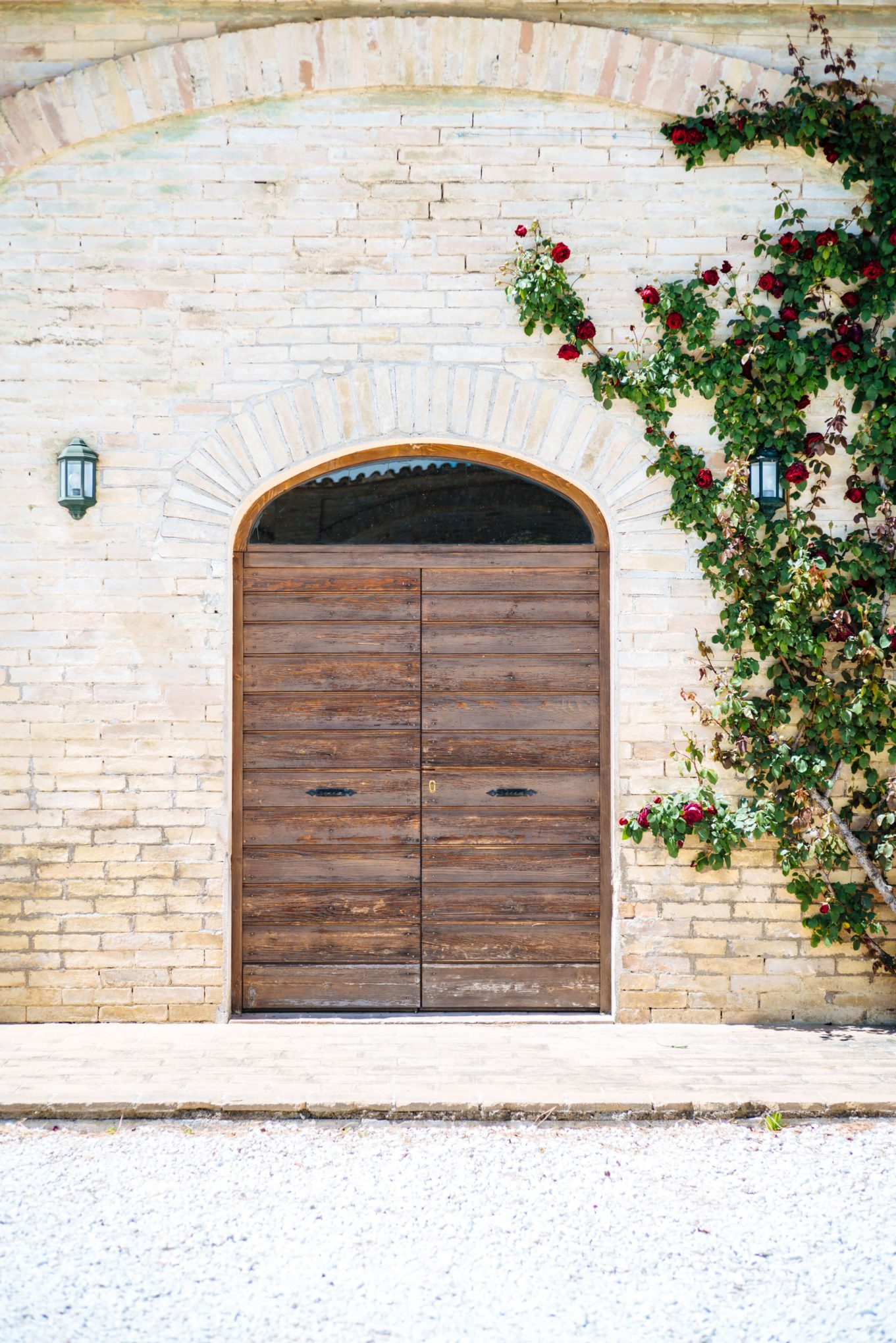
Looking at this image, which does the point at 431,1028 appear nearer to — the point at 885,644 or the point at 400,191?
the point at 885,644

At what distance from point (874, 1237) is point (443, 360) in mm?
3906

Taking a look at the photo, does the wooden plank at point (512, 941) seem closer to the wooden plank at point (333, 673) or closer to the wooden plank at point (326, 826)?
the wooden plank at point (326, 826)

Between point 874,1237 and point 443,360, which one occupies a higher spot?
point 443,360

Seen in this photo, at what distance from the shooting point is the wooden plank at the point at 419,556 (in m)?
5.00

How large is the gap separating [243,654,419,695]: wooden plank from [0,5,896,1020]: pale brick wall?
0.67 feet

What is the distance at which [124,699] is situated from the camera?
16.0ft

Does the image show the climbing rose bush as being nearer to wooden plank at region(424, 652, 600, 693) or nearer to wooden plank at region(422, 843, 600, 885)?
wooden plank at region(422, 843, 600, 885)

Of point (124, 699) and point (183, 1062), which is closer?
point (183, 1062)

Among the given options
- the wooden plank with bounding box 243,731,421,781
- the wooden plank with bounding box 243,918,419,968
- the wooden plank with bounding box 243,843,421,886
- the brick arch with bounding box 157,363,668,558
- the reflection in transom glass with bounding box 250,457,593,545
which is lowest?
the wooden plank with bounding box 243,918,419,968

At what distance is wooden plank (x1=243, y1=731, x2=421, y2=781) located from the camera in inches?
196

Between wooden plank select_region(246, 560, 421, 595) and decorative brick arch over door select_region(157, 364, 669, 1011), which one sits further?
wooden plank select_region(246, 560, 421, 595)

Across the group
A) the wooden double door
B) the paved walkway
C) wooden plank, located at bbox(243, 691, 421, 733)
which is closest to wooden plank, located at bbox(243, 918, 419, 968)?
the wooden double door

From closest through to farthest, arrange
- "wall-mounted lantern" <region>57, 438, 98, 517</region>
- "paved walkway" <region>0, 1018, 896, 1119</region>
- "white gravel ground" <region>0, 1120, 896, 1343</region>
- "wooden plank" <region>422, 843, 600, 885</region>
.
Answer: "white gravel ground" <region>0, 1120, 896, 1343</region> < "paved walkway" <region>0, 1018, 896, 1119</region> < "wall-mounted lantern" <region>57, 438, 98, 517</region> < "wooden plank" <region>422, 843, 600, 885</region>

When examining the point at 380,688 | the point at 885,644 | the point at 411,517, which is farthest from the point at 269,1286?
the point at 885,644
